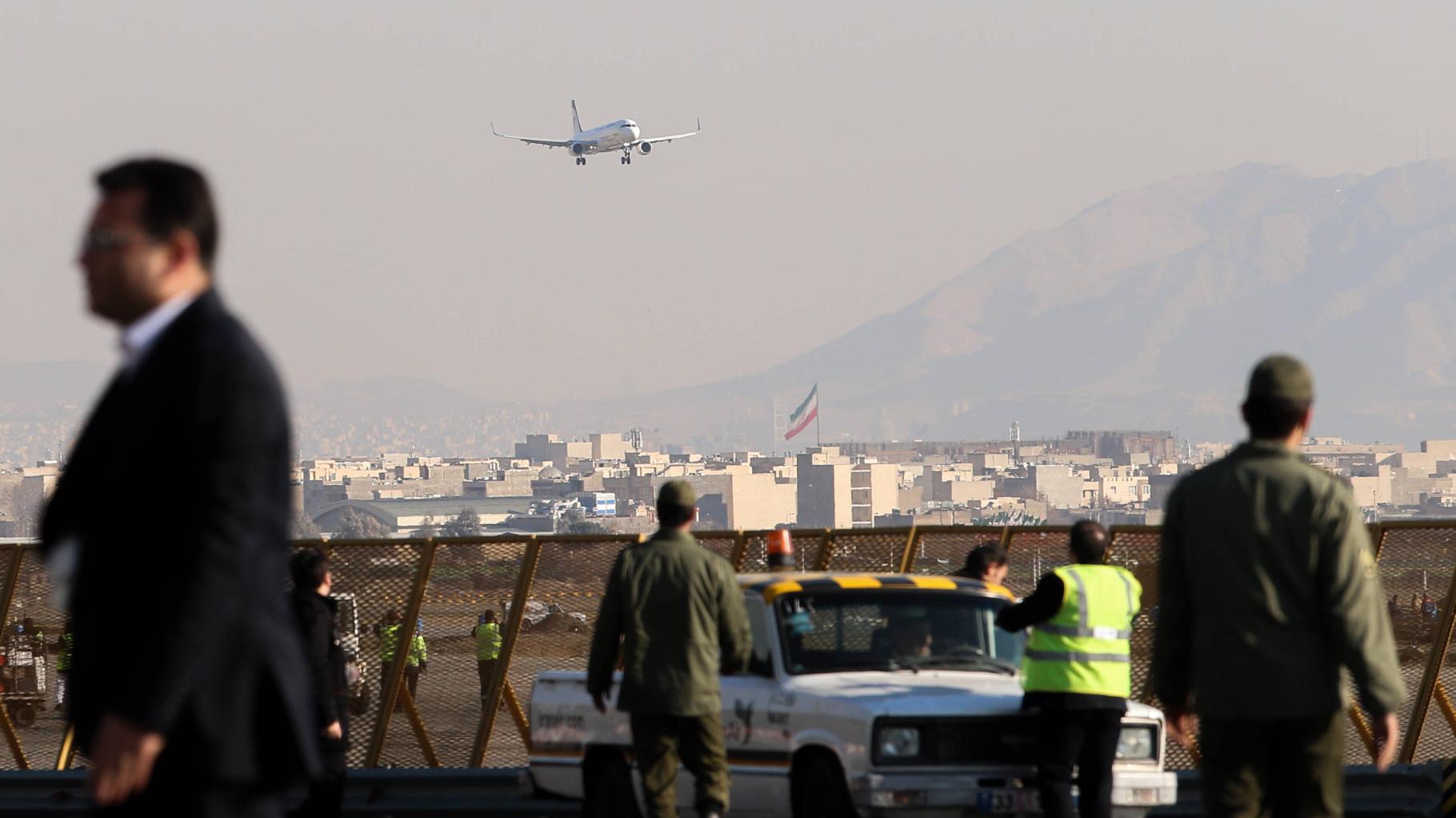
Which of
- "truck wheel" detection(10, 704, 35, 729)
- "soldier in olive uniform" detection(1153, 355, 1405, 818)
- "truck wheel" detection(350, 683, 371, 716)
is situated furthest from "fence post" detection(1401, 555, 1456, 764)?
"truck wheel" detection(10, 704, 35, 729)

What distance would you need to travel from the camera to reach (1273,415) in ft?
21.9

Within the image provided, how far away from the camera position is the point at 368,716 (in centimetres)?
1602

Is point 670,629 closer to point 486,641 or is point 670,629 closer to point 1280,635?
point 1280,635

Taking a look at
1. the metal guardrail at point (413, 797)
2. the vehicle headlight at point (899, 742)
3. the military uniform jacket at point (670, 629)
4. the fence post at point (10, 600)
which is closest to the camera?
the military uniform jacket at point (670, 629)

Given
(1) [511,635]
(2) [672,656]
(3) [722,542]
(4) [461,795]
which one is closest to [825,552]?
(3) [722,542]

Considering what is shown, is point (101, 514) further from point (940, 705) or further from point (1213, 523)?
point (940, 705)

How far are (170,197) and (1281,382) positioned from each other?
3.53 metres

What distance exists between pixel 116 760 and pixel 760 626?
287 inches

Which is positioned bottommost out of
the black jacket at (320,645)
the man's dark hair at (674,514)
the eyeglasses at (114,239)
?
Answer: the black jacket at (320,645)

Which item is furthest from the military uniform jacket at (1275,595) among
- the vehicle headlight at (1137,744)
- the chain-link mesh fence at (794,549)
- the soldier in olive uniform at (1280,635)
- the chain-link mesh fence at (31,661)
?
the chain-link mesh fence at (31,661)

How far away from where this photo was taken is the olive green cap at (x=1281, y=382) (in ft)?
21.9

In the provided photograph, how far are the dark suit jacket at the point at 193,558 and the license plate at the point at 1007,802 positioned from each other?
6.31m

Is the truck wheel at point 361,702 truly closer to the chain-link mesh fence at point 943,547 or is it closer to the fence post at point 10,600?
the fence post at point 10,600

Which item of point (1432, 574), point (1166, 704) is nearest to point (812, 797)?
point (1166, 704)
